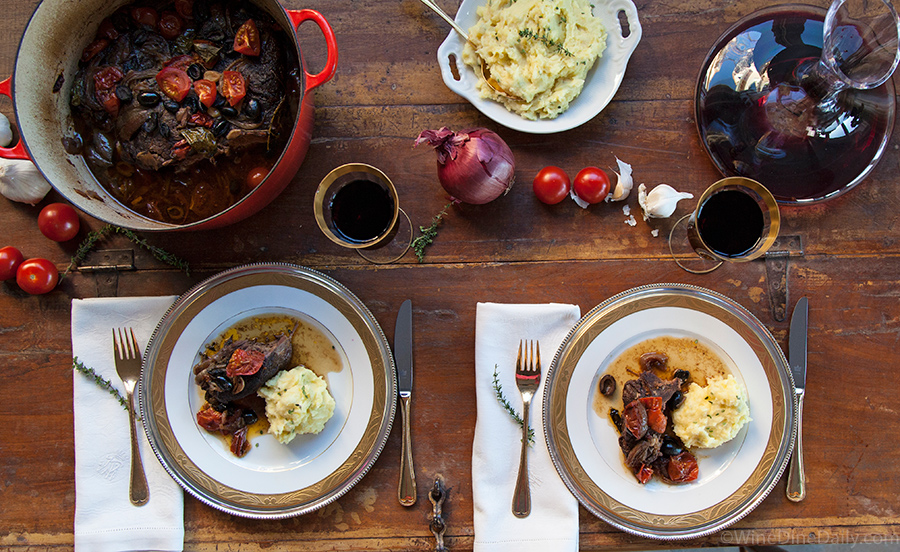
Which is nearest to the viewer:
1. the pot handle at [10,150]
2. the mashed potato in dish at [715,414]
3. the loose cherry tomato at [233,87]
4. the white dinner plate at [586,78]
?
the pot handle at [10,150]

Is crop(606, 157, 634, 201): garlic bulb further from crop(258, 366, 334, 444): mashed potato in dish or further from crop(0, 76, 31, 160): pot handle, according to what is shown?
crop(0, 76, 31, 160): pot handle

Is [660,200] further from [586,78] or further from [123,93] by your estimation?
[123,93]

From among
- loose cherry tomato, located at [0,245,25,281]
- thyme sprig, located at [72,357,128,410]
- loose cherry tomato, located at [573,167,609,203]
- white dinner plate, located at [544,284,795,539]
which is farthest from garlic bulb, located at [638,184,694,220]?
loose cherry tomato, located at [0,245,25,281]

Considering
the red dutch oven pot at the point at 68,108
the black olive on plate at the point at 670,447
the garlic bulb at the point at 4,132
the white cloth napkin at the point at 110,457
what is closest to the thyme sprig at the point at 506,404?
the black olive on plate at the point at 670,447

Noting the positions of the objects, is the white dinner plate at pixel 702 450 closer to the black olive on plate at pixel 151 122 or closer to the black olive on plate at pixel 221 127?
the black olive on plate at pixel 221 127

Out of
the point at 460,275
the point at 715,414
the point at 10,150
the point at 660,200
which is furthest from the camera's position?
the point at 460,275

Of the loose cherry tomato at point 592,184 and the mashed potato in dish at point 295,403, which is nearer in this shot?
the mashed potato in dish at point 295,403

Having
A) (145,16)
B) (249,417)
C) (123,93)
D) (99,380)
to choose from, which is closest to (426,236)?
(249,417)
